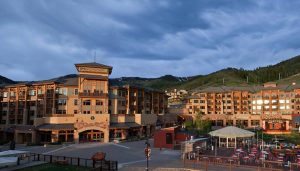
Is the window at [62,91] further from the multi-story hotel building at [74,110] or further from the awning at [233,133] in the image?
the awning at [233,133]

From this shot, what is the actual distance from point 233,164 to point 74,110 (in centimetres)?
4444

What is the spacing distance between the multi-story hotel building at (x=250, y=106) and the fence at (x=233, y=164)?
64202mm

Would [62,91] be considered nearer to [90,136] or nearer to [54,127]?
[54,127]

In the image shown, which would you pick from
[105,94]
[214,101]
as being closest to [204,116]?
[214,101]

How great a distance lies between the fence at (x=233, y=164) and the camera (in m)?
26.3

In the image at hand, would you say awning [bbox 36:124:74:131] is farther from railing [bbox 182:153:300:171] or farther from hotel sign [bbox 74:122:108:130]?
railing [bbox 182:153:300:171]

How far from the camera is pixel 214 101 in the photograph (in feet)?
328

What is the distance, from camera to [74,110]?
6378 centimetres

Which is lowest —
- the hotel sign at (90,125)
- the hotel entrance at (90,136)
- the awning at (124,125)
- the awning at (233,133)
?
the hotel entrance at (90,136)

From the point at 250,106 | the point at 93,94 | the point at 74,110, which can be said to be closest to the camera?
the point at 93,94

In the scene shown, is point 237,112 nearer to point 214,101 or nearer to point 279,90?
point 214,101

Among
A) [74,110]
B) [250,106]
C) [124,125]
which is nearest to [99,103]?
[74,110]

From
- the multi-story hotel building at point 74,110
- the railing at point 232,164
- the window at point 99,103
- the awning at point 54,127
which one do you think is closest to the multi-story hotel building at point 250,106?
the multi-story hotel building at point 74,110

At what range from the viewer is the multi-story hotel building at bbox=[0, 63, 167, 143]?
5622 cm
